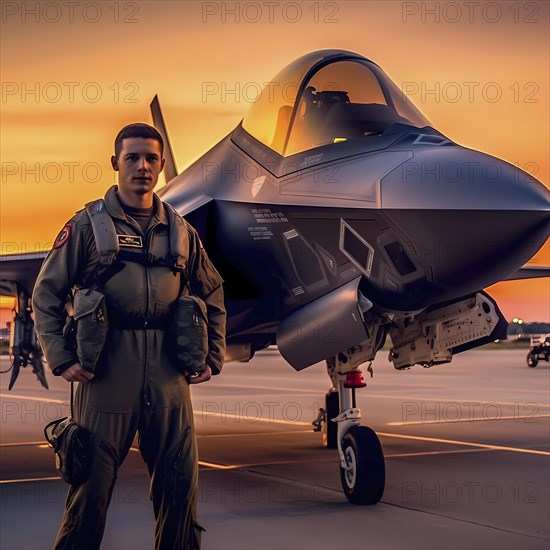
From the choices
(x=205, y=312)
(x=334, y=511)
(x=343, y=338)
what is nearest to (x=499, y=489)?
(x=334, y=511)

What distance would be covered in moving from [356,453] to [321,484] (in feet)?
3.79

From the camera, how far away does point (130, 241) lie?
4703 millimetres

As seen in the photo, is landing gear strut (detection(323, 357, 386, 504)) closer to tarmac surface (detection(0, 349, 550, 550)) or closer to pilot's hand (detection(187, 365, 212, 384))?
tarmac surface (detection(0, 349, 550, 550))

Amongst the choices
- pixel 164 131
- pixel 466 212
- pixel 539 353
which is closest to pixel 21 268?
pixel 466 212

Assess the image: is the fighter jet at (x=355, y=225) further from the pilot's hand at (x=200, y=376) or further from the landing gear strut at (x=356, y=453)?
the pilot's hand at (x=200, y=376)

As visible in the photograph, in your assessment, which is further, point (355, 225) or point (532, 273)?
point (532, 273)

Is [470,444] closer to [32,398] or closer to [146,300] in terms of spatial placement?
[146,300]

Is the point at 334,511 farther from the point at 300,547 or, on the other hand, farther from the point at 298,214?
the point at 298,214

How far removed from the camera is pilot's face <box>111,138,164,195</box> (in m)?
4.74

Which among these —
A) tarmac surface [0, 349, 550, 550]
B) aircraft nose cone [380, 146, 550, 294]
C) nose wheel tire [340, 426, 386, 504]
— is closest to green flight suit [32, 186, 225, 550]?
tarmac surface [0, 349, 550, 550]

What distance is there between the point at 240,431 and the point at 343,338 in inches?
300

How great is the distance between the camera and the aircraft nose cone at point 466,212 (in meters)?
6.91

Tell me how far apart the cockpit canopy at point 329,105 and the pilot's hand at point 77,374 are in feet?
13.5

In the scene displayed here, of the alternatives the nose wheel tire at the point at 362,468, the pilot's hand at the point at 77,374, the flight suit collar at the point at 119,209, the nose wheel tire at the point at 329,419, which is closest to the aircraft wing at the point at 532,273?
the nose wheel tire at the point at 329,419
